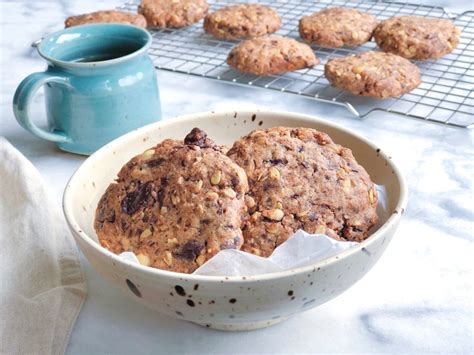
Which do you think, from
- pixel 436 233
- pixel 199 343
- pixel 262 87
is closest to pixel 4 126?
pixel 262 87

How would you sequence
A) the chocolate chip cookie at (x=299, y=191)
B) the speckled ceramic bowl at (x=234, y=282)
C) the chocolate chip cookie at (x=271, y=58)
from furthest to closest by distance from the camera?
the chocolate chip cookie at (x=271, y=58) < the chocolate chip cookie at (x=299, y=191) < the speckled ceramic bowl at (x=234, y=282)

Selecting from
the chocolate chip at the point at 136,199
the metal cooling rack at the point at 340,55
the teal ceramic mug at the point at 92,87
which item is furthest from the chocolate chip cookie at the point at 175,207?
the metal cooling rack at the point at 340,55

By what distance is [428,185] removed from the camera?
1.34m

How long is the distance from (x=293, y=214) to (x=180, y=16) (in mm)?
1298

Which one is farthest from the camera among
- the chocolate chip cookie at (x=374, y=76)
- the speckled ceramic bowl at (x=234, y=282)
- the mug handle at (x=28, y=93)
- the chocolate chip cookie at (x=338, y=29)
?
the chocolate chip cookie at (x=338, y=29)

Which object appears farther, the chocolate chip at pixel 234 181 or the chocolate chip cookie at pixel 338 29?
the chocolate chip cookie at pixel 338 29

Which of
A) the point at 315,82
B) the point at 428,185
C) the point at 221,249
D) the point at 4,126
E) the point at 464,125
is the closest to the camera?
the point at 221,249

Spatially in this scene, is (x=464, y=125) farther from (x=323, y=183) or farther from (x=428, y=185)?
(x=323, y=183)

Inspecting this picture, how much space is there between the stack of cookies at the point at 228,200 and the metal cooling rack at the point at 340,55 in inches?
24.4

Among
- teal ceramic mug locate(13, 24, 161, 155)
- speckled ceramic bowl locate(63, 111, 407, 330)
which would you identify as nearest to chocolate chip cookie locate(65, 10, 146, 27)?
teal ceramic mug locate(13, 24, 161, 155)

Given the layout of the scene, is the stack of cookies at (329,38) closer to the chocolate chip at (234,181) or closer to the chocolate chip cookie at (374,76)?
the chocolate chip cookie at (374,76)

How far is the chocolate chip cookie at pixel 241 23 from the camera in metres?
1.97

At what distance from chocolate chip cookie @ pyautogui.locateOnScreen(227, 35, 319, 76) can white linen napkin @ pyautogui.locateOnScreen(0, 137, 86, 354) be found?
26.5 inches

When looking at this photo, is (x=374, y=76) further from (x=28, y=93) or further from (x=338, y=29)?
(x=28, y=93)
